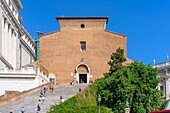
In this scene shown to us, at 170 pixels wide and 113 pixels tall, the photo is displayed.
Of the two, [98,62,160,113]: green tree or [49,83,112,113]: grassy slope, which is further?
[98,62,160,113]: green tree

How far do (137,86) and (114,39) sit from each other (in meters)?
28.6

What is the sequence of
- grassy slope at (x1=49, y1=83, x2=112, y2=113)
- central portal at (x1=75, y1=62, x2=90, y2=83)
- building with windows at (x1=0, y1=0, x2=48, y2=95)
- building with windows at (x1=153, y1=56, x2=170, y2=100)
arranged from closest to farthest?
grassy slope at (x1=49, y1=83, x2=112, y2=113) → building with windows at (x1=0, y1=0, x2=48, y2=95) → central portal at (x1=75, y1=62, x2=90, y2=83) → building with windows at (x1=153, y1=56, x2=170, y2=100)

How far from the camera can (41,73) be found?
69.3 meters

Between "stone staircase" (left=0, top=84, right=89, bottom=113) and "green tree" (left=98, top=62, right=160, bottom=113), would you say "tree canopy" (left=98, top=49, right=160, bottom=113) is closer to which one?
"green tree" (left=98, top=62, right=160, bottom=113)

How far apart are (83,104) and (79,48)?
→ 28.8 metres

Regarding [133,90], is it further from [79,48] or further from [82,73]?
[79,48]

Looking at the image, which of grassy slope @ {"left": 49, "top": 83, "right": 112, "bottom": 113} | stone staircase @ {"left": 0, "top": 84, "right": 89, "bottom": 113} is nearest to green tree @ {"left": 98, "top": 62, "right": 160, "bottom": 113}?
grassy slope @ {"left": 49, "top": 83, "right": 112, "bottom": 113}

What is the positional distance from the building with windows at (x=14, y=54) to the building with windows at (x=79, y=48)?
15.7 feet

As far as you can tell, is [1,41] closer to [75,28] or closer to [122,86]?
[75,28]

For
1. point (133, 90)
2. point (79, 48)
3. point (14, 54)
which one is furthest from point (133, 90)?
point (14, 54)

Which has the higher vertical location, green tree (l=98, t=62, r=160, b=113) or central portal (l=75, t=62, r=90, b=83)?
central portal (l=75, t=62, r=90, b=83)

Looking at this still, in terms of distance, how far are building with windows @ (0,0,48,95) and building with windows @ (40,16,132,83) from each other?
188 inches

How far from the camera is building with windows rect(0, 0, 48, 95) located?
6562 centimetres

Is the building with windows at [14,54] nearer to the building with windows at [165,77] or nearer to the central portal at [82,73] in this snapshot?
the central portal at [82,73]
